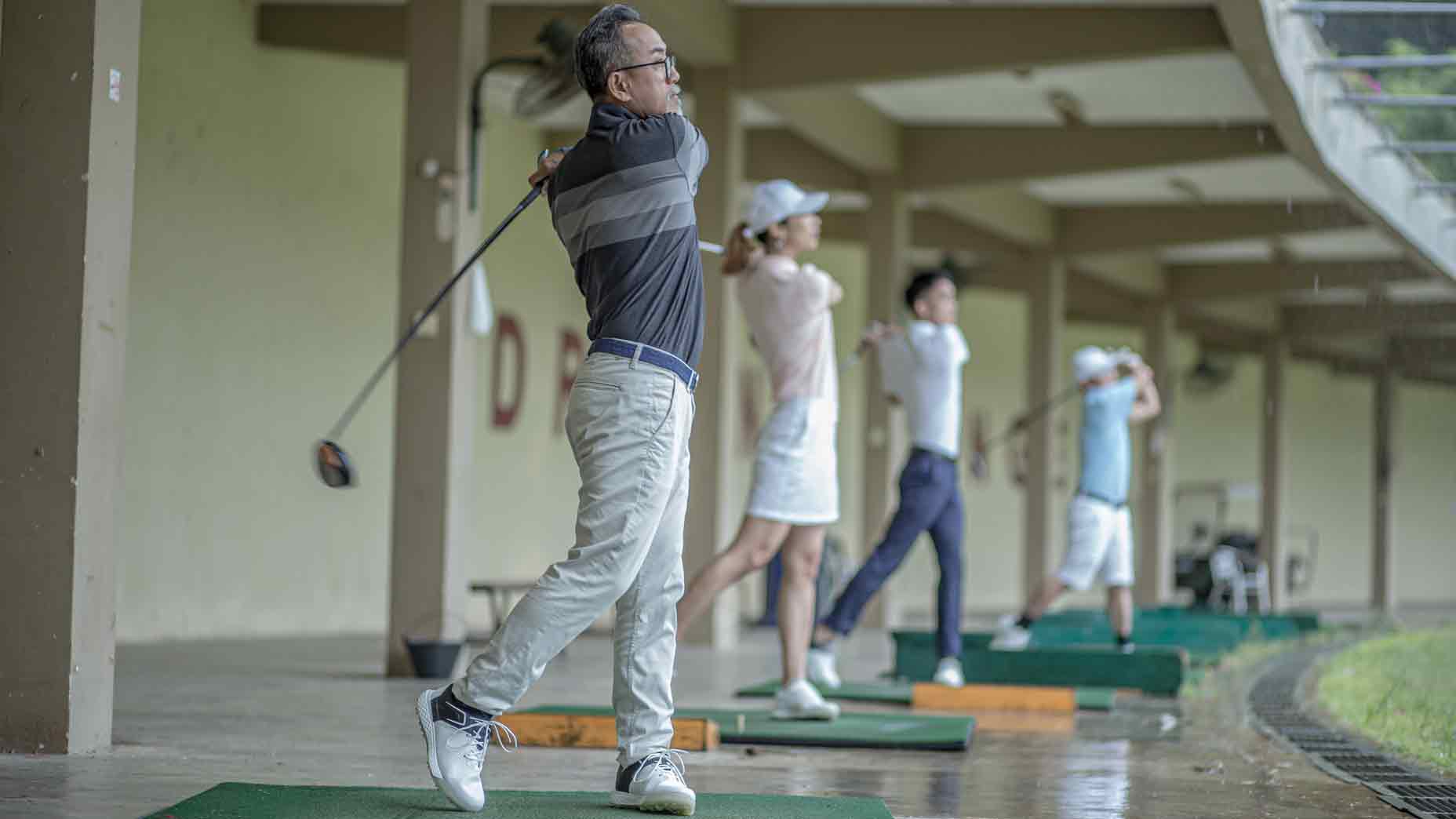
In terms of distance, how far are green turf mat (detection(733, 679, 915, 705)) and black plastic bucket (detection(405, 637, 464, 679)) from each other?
1.26m

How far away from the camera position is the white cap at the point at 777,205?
5715 millimetres

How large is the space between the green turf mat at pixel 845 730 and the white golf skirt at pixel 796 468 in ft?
2.10

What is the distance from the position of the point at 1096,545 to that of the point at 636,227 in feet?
18.0

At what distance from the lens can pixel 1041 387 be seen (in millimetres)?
16141

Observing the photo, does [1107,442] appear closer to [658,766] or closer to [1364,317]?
[658,766]

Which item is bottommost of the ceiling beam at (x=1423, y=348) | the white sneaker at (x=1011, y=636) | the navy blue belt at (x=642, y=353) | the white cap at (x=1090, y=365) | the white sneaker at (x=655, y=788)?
the white sneaker at (x=1011, y=636)

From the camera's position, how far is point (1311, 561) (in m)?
24.3

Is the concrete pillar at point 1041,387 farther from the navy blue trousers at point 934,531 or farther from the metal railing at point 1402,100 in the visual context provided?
the navy blue trousers at point 934,531

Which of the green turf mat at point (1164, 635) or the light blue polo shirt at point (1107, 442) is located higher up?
the light blue polo shirt at point (1107, 442)

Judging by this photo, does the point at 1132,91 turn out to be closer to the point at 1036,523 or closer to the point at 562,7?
the point at 562,7

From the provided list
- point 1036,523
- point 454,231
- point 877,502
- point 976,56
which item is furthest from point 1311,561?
point 454,231

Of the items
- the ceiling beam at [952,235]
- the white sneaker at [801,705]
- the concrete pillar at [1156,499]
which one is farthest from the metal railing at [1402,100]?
the concrete pillar at [1156,499]

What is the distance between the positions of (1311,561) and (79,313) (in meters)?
22.1

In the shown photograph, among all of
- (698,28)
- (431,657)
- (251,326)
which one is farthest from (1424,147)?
(251,326)
